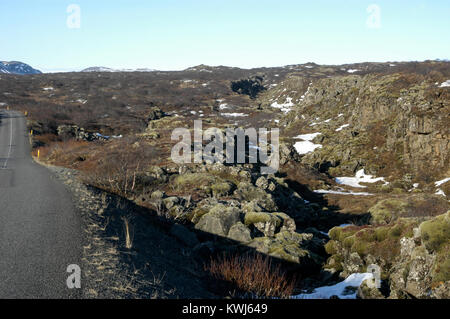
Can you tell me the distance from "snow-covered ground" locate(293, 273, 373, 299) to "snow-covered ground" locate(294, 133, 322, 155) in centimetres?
4163

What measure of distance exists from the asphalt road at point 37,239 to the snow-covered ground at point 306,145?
42.7 metres

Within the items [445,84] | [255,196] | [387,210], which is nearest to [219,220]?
[255,196]

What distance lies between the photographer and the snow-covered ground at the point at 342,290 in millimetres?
9266

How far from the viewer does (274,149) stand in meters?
43.1

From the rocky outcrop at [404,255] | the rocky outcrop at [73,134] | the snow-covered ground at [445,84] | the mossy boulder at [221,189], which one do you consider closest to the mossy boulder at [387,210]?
the rocky outcrop at [404,255]

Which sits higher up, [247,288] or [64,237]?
[64,237]

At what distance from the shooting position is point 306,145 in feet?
177

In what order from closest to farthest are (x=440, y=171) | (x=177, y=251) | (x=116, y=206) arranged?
1. (x=177, y=251)
2. (x=116, y=206)
3. (x=440, y=171)

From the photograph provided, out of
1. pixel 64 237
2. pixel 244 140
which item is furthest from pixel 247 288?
pixel 244 140

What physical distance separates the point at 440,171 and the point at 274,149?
2020cm

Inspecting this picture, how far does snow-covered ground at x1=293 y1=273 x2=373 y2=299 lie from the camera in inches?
365

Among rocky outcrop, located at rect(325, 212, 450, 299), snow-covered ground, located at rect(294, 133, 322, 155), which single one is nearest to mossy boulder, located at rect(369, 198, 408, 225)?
rocky outcrop, located at rect(325, 212, 450, 299)

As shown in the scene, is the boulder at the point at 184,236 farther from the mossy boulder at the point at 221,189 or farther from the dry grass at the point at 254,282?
the mossy boulder at the point at 221,189
